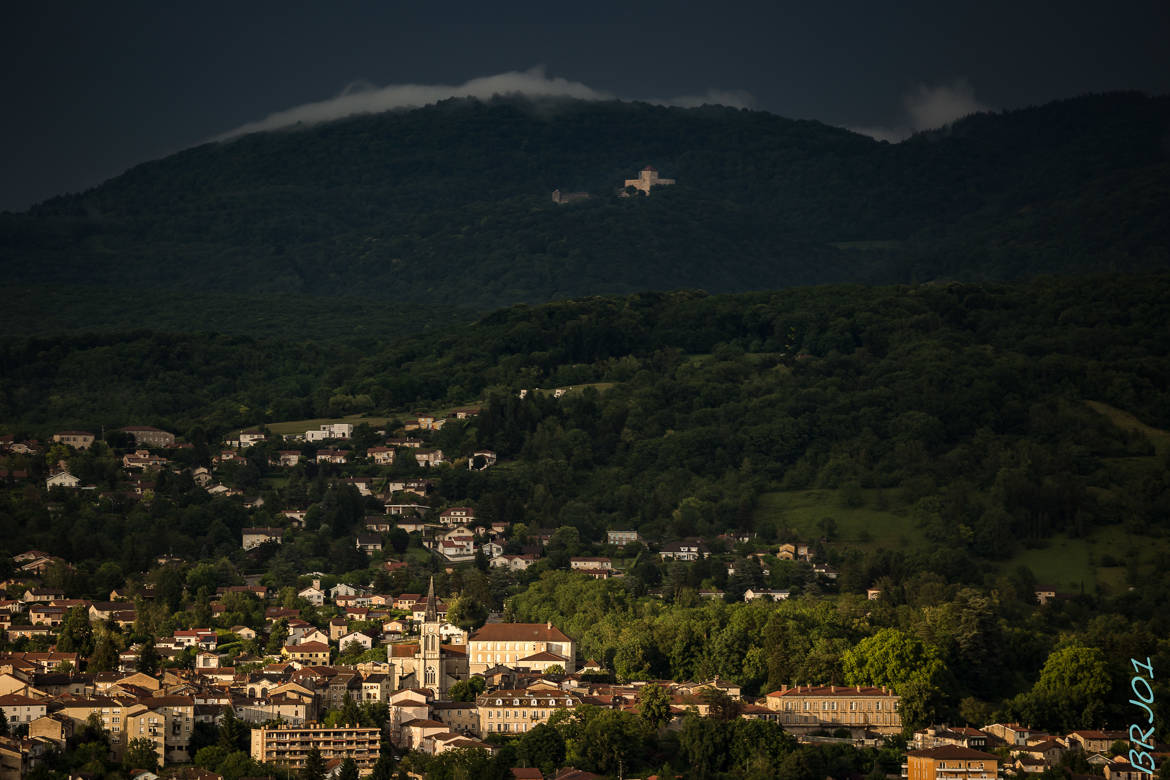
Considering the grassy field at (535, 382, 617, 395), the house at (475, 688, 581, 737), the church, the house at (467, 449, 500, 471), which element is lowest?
the house at (475, 688, 581, 737)

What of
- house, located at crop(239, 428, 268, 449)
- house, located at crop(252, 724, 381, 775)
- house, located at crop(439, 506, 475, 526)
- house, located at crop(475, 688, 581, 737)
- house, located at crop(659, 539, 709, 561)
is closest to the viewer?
house, located at crop(252, 724, 381, 775)

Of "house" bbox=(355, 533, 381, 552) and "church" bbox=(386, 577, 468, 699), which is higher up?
"house" bbox=(355, 533, 381, 552)

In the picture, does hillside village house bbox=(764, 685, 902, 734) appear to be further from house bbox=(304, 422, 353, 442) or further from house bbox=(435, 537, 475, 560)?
house bbox=(304, 422, 353, 442)

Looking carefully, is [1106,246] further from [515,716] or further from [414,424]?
[515,716]

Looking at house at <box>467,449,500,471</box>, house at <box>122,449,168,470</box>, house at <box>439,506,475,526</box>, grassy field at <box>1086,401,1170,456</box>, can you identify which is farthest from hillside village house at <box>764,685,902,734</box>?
house at <box>122,449,168,470</box>

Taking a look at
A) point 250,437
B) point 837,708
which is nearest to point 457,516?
point 250,437

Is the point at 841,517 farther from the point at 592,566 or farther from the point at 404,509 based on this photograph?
the point at 404,509


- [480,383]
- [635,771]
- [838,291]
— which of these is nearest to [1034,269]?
[838,291]
